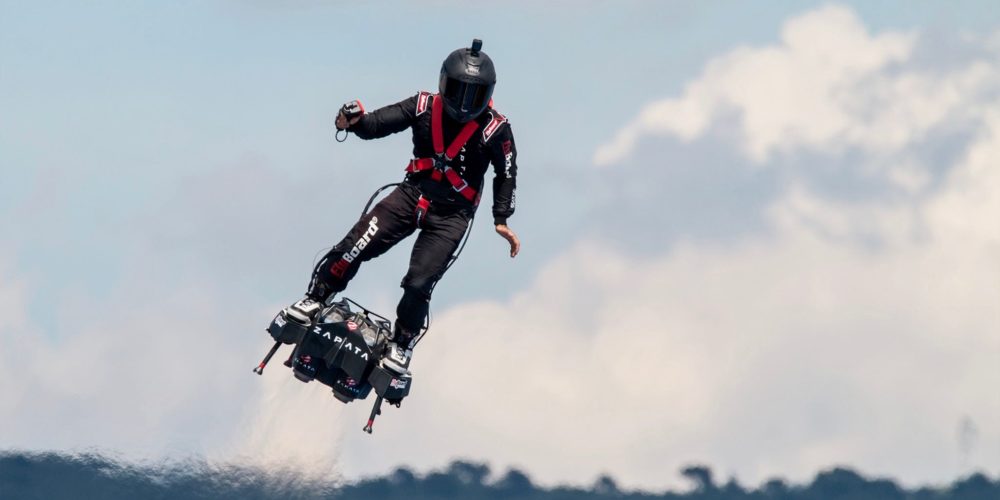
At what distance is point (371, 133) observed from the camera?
25.6 m

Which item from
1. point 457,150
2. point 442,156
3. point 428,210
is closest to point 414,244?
point 428,210

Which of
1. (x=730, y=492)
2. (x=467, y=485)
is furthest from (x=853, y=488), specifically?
(x=467, y=485)

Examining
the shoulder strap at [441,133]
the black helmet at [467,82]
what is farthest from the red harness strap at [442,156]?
the black helmet at [467,82]

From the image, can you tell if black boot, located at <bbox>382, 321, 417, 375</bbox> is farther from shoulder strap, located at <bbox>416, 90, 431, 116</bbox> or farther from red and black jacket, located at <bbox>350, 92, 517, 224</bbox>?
shoulder strap, located at <bbox>416, 90, 431, 116</bbox>

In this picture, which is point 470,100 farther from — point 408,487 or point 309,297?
point 408,487

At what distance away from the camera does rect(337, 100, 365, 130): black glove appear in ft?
83.5

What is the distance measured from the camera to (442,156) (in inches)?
1024

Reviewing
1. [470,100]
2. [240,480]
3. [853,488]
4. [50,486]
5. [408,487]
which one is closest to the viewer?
[470,100]

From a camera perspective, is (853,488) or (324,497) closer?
(324,497)

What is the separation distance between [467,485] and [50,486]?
9396mm

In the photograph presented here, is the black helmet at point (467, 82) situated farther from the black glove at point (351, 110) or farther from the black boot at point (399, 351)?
the black boot at point (399, 351)

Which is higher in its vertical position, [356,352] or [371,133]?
[371,133]

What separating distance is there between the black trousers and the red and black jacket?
0.21 metres

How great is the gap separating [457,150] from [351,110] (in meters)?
1.48
